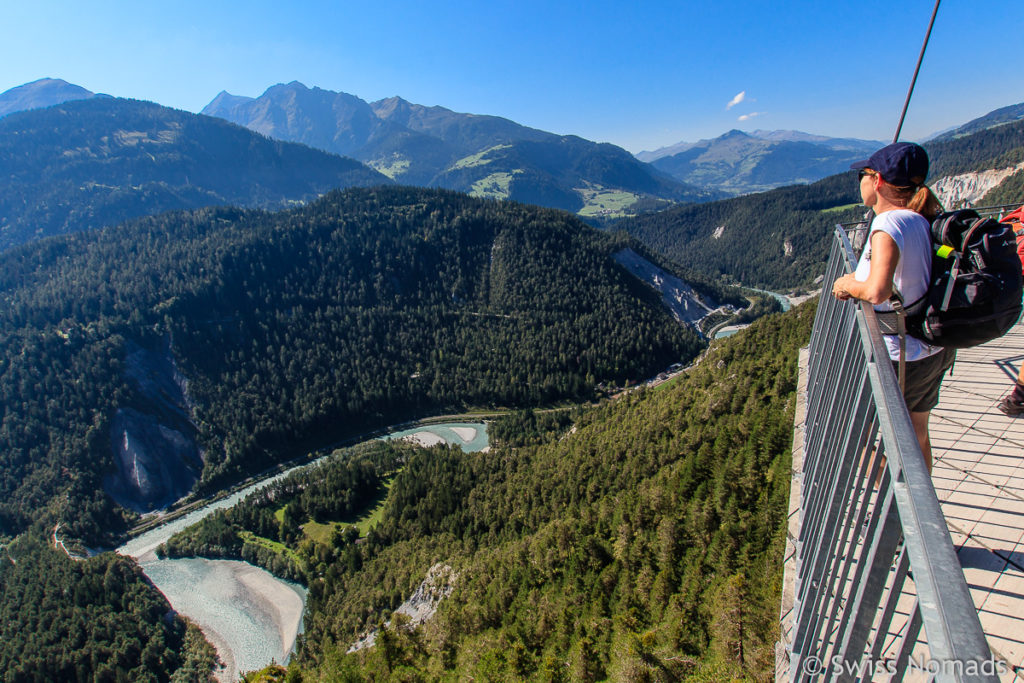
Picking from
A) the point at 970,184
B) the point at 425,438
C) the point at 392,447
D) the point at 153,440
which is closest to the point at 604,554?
the point at 392,447

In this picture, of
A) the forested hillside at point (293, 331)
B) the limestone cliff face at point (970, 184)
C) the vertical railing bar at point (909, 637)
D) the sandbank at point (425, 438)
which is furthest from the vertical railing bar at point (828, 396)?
the limestone cliff face at point (970, 184)

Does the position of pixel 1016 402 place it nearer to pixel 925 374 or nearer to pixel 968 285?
pixel 925 374

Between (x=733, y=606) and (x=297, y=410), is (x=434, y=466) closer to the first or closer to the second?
(x=297, y=410)

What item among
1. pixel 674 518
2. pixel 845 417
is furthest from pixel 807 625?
pixel 674 518

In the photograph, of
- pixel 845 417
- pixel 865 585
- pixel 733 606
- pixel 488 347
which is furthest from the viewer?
pixel 488 347

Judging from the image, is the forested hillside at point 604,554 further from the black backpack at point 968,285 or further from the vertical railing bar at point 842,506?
the black backpack at point 968,285

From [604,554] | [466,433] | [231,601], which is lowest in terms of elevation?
[231,601]

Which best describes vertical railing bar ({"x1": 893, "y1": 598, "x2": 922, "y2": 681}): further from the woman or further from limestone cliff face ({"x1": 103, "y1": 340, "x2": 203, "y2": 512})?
limestone cliff face ({"x1": 103, "y1": 340, "x2": 203, "y2": 512})
